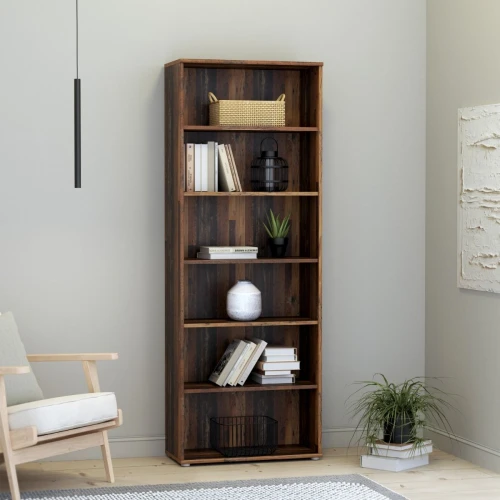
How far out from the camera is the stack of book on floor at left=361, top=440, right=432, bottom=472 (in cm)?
482

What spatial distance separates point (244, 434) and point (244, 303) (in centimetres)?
75

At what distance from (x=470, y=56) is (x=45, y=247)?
2.46 m

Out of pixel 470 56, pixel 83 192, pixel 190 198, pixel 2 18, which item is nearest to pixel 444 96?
pixel 470 56

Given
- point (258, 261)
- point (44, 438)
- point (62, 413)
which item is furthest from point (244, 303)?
point (44, 438)

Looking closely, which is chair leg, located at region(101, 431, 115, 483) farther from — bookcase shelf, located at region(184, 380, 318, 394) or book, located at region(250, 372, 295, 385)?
book, located at region(250, 372, 295, 385)

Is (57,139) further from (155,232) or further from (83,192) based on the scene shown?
(155,232)

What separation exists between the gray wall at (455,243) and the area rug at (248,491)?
83 centimetres

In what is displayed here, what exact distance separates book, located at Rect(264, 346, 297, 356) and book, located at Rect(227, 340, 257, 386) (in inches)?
3.2

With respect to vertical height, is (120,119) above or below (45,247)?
above

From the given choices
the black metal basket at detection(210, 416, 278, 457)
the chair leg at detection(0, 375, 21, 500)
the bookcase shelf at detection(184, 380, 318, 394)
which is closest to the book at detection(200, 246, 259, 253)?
the bookcase shelf at detection(184, 380, 318, 394)

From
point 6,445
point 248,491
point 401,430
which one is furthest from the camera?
point 401,430

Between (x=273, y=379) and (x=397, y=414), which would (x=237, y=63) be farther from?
(x=397, y=414)

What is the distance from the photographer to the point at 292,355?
5043mm

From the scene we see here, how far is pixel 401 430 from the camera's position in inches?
192
